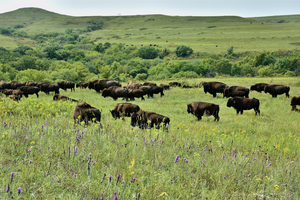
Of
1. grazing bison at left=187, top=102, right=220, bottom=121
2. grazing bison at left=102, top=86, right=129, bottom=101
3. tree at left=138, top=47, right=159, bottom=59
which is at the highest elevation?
tree at left=138, top=47, right=159, bottom=59

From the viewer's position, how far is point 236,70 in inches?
3282

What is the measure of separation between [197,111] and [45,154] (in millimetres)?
10550

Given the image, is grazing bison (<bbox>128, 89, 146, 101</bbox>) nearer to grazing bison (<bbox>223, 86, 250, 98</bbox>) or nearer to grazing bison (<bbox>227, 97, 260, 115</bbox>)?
grazing bison (<bbox>223, 86, 250, 98</bbox>)

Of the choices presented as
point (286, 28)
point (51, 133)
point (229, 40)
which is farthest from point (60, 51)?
point (286, 28)

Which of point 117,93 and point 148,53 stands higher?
point 148,53

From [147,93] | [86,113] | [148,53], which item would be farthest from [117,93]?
[148,53]

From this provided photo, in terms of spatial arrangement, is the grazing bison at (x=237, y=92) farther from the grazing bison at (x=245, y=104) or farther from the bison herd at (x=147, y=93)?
the grazing bison at (x=245, y=104)

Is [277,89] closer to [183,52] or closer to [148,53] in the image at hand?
[183,52]

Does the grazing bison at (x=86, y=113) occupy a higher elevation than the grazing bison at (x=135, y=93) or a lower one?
higher

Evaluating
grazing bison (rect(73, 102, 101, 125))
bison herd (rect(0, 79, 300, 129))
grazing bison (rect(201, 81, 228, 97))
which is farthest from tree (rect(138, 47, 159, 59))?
grazing bison (rect(73, 102, 101, 125))

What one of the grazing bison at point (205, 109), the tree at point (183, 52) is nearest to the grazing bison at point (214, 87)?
the grazing bison at point (205, 109)

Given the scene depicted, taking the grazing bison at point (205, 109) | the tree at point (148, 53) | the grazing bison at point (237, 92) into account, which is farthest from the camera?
the tree at point (148, 53)

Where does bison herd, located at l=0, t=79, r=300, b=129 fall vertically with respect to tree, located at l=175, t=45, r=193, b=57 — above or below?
below

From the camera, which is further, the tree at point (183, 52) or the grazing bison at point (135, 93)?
the tree at point (183, 52)
